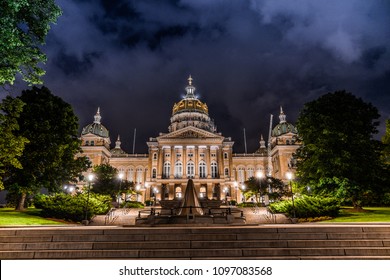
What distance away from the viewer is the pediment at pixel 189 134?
6216cm

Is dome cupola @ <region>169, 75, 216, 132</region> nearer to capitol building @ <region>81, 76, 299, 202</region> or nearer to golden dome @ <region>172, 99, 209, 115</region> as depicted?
golden dome @ <region>172, 99, 209, 115</region>

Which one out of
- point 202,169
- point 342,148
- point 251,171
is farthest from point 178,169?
point 342,148

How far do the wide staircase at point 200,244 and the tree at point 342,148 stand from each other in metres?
14.4

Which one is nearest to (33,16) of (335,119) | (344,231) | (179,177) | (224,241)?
(224,241)

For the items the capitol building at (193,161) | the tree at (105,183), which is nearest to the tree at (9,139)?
the tree at (105,183)

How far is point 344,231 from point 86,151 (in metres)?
66.4

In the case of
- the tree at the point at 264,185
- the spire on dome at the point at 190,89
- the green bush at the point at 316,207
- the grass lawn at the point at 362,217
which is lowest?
the grass lawn at the point at 362,217

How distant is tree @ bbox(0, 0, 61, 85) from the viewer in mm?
12180

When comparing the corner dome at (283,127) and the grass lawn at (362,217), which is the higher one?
the corner dome at (283,127)

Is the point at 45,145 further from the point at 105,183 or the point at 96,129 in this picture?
the point at 96,129

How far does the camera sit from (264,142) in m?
86.1

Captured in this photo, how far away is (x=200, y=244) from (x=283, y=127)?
68.9 m

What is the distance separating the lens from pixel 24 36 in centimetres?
1427

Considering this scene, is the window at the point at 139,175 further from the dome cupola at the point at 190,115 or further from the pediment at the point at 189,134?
the dome cupola at the point at 190,115
